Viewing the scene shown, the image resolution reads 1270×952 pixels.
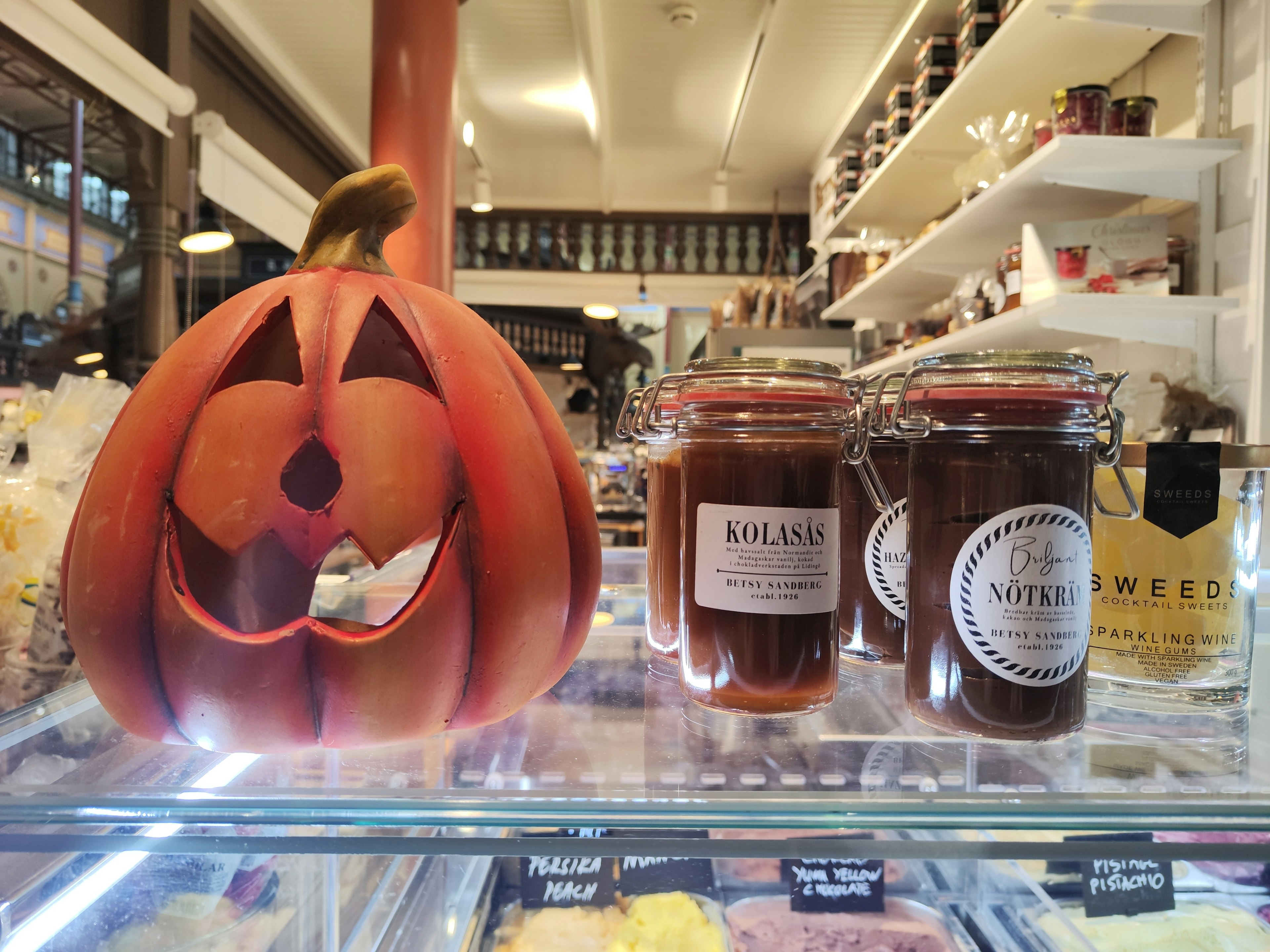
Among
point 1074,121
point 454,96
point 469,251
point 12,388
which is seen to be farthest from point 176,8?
point 1074,121

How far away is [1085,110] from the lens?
168cm

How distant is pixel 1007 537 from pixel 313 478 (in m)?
0.39

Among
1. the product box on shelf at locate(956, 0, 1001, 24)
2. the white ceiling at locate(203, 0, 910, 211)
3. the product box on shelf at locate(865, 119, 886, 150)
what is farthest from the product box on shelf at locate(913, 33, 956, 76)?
the white ceiling at locate(203, 0, 910, 211)

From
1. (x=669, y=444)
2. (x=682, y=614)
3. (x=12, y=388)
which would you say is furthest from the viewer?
(x=12, y=388)

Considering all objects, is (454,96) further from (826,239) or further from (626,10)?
(826,239)

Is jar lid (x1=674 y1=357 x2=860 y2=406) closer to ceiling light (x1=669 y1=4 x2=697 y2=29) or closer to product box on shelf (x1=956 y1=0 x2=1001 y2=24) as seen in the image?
product box on shelf (x1=956 y1=0 x2=1001 y2=24)

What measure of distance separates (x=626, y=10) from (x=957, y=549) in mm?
3495

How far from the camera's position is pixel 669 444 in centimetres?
64

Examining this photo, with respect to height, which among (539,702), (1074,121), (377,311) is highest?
(1074,121)

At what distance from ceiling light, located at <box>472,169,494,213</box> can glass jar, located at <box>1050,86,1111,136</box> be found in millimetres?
3843

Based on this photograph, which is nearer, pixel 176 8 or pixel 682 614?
pixel 682 614

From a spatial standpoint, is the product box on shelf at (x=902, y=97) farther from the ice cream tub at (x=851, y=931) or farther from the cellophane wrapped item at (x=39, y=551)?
the cellophane wrapped item at (x=39, y=551)

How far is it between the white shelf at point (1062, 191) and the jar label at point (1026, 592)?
60.3 inches

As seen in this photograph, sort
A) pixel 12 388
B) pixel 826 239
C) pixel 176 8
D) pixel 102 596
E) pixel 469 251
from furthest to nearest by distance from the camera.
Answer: pixel 469 251 < pixel 826 239 < pixel 176 8 < pixel 12 388 < pixel 102 596
